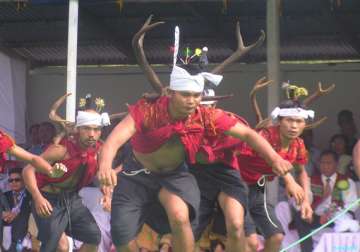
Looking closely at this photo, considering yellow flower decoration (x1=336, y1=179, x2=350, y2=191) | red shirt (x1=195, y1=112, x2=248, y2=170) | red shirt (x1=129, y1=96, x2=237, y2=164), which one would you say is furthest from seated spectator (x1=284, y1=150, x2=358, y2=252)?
red shirt (x1=129, y1=96, x2=237, y2=164)

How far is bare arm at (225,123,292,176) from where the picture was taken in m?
6.38

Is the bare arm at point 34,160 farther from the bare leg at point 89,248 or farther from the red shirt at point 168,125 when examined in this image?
the bare leg at point 89,248

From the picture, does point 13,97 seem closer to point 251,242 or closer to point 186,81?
point 251,242

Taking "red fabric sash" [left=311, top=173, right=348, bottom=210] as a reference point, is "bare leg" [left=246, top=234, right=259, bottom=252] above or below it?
below

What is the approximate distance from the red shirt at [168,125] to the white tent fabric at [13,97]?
6162mm

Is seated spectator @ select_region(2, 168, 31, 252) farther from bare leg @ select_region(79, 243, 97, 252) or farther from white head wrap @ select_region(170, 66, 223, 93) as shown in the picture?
white head wrap @ select_region(170, 66, 223, 93)

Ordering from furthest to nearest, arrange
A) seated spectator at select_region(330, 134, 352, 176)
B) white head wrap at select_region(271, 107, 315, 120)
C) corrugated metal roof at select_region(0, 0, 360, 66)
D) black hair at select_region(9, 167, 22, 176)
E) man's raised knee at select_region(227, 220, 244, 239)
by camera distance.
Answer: corrugated metal roof at select_region(0, 0, 360, 66) → black hair at select_region(9, 167, 22, 176) → seated spectator at select_region(330, 134, 352, 176) → white head wrap at select_region(271, 107, 315, 120) → man's raised knee at select_region(227, 220, 244, 239)

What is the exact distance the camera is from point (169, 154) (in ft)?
22.8

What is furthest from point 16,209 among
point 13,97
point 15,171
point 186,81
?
point 186,81

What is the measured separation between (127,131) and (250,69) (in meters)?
6.51

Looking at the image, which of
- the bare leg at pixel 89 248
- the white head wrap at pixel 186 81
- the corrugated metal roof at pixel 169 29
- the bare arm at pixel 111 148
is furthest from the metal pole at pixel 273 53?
the bare arm at pixel 111 148

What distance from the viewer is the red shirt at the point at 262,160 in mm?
7777

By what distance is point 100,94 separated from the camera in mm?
13219

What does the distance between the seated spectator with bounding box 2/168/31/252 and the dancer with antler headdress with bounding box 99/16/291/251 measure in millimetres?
2391
